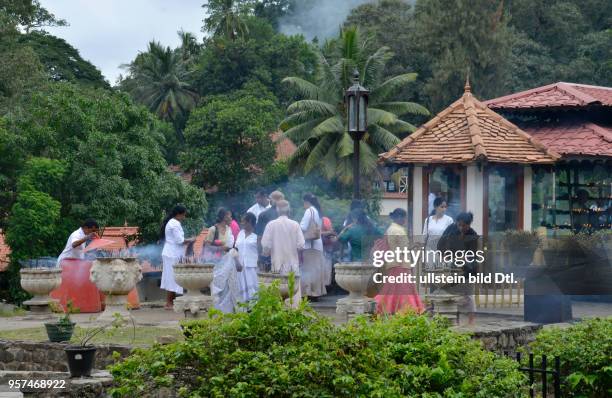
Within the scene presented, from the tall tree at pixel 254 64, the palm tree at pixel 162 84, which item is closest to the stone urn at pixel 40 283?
the tall tree at pixel 254 64

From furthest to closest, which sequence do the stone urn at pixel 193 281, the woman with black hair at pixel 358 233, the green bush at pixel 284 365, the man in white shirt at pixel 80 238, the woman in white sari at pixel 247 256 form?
1. the woman with black hair at pixel 358 233
2. the woman in white sari at pixel 247 256
3. the man in white shirt at pixel 80 238
4. the stone urn at pixel 193 281
5. the green bush at pixel 284 365

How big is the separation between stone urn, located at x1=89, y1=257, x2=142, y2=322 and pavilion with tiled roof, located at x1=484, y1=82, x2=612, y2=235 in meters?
9.45

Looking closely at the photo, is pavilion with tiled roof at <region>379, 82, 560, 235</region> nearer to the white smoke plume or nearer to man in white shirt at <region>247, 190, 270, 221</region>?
man in white shirt at <region>247, 190, 270, 221</region>

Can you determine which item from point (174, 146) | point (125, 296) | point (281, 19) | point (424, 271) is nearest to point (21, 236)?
point (125, 296)

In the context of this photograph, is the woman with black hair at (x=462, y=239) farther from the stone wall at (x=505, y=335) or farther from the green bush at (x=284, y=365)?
the green bush at (x=284, y=365)

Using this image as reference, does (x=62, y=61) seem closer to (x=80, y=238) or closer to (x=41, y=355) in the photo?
(x=80, y=238)

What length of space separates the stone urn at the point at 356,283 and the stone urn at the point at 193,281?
5.74 feet

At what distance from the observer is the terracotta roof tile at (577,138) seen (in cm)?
1961

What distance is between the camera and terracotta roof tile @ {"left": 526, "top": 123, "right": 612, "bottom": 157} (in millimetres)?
19609

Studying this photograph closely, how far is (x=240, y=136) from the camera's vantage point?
41.3 metres

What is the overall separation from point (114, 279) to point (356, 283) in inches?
125

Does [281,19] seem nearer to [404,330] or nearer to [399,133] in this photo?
[399,133]

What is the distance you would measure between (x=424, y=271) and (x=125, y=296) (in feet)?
13.5

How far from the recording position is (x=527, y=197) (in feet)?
63.4
